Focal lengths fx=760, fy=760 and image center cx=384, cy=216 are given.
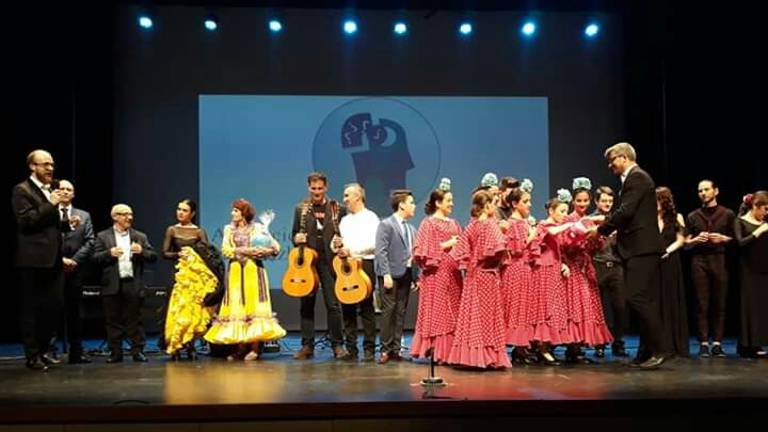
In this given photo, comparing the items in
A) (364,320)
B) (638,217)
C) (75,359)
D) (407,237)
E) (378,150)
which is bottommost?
(75,359)

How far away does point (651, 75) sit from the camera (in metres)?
9.72

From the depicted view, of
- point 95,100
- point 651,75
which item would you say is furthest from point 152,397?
point 651,75

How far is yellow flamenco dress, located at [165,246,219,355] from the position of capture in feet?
22.7

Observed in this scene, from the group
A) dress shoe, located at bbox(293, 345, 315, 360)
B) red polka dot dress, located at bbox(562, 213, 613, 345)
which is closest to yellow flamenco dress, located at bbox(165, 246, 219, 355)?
dress shoe, located at bbox(293, 345, 315, 360)

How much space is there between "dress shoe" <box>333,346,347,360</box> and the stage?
69 cm

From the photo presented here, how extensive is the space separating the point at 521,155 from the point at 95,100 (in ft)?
17.8

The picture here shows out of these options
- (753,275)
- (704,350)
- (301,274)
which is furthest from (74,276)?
(753,275)

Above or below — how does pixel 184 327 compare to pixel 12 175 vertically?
below

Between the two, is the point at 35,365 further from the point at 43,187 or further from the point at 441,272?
the point at 441,272

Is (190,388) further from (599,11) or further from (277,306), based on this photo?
(599,11)

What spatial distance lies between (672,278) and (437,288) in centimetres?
219

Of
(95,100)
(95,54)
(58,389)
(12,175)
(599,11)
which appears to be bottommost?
(58,389)

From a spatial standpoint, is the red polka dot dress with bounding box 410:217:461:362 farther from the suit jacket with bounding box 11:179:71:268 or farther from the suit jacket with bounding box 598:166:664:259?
the suit jacket with bounding box 11:179:71:268

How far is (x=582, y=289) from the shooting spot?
6.30 m
